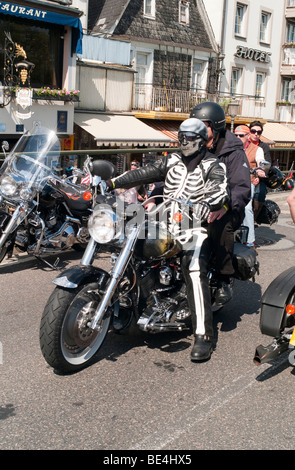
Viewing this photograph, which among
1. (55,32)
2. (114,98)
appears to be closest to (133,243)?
(55,32)

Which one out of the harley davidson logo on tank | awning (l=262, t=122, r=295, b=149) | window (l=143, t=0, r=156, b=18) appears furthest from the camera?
awning (l=262, t=122, r=295, b=149)

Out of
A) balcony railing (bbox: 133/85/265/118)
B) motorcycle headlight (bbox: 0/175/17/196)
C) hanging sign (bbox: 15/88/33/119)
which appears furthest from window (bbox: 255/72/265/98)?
motorcycle headlight (bbox: 0/175/17/196)

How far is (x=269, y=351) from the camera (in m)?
3.92

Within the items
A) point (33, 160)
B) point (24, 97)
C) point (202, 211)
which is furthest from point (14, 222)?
point (24, 97)

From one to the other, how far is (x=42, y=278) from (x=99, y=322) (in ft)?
9.05

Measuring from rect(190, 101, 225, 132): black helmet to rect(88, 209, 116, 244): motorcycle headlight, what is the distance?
1.54 metres

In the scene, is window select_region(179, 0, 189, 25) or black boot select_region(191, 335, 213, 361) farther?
window select_region(179, 0, 189, 25)

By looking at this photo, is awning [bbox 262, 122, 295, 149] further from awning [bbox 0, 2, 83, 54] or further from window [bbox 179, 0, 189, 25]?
awning [bbox 0, 2, 83, 54]

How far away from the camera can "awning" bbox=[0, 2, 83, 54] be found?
56.5 feet

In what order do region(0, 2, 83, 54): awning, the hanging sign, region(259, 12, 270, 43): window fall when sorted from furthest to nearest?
region(259, 12, 270, 43): window → the hanging sign → region(0, 2, 83, 54): awning

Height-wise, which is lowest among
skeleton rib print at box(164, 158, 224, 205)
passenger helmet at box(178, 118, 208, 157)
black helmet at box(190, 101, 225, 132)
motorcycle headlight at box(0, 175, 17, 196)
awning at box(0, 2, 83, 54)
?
motorcycle headlight at box(0, 175, 17, 196)

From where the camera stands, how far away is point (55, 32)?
19.3 meters

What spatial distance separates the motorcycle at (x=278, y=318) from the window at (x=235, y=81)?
97.2 feet

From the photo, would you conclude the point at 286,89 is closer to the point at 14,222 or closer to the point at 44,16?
the point at 44,16
